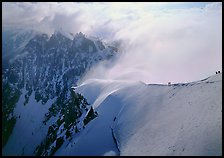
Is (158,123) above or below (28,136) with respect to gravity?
above

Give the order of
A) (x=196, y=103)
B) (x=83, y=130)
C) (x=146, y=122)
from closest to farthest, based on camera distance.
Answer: (x=196, y=103)
(x=146, y=122)
(x=83, y=130)

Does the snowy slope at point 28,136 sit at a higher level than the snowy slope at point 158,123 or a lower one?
lower

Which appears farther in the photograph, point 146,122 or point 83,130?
point 83,130

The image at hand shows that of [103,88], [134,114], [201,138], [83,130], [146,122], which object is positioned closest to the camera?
[201,138]

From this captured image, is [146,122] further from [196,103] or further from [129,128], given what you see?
[196,103]

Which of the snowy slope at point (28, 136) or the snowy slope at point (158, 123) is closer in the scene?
the snowy slope at point (158, 123)

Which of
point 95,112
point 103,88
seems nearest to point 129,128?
point 95,112

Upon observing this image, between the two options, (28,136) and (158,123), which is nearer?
A: (158,123)

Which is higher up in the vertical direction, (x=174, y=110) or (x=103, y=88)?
(x=174, y=110)
